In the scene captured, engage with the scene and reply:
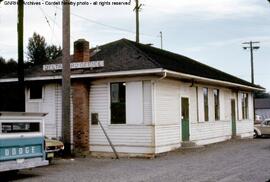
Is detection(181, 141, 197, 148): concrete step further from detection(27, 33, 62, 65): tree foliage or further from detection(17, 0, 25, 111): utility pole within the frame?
detection(27, 33, 62, 65): tree foliage

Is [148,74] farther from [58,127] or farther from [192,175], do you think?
[192,175]

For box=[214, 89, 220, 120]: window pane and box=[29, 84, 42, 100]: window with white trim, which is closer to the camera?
box=[29, 84, 42, 100]: window with white trim

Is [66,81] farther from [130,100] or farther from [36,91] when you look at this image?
[36,91]

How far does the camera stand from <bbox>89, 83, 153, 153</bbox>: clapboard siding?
19.3 m

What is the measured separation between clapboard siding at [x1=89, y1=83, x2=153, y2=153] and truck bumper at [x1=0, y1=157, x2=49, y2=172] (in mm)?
6229

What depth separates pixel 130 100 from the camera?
19.8 metres

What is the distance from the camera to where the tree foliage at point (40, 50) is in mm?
70375

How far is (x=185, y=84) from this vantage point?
22656 millimetres

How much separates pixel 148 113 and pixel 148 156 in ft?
5.56

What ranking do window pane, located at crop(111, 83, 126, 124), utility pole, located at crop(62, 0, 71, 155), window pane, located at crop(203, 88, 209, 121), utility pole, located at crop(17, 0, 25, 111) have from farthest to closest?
window pane, located at crop(203, 88, 209, 121)
window pane, located at crop(111, 83, 126, 124)
utility pole, located at crop(17, 0, 25, 111)
utility pole, located at crop(62, 0, 71, 155)

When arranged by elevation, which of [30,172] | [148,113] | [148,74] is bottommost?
[30,172]

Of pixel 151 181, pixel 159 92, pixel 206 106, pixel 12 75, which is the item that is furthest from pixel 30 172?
pixel 206 106

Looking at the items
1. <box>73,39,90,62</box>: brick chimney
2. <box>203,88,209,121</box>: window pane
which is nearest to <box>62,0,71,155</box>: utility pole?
<box>73,39,90,62</box>: brick chimney

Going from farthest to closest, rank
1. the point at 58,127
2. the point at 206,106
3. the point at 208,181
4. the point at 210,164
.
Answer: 1. the point at 206,106
2. the point at 58,127
3. the point at 210,164
4. the point at 208,181
